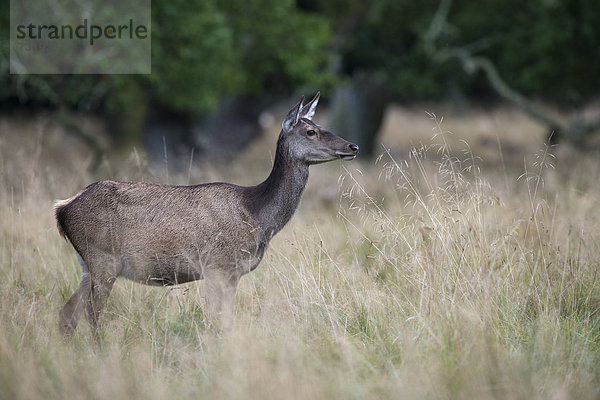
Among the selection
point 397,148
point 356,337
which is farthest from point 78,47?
point 397,148

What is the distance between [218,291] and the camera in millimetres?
5246

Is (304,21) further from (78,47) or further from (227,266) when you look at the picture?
(227,266)

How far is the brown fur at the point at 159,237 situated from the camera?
5.29 metres

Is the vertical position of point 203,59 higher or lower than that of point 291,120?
lower

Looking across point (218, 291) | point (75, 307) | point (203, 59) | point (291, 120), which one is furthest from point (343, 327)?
point (203, 59)

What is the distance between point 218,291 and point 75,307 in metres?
1.10

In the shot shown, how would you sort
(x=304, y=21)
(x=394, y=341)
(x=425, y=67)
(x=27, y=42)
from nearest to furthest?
(x=394, y=341)
(x=27, y=42)
(x=304, y=21)
(x=425, y=67)

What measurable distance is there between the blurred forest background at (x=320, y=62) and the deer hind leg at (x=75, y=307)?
5.72 meters

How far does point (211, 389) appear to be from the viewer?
3.95m

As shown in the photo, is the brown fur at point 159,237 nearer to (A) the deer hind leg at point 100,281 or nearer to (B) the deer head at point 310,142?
(A) the deer hind leg at point 100,281

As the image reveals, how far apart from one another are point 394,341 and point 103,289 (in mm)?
2259

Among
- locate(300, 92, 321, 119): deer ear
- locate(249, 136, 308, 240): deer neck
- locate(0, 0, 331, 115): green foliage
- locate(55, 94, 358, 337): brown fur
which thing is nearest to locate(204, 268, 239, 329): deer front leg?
locate(55, 94, 358, 337): brown fur

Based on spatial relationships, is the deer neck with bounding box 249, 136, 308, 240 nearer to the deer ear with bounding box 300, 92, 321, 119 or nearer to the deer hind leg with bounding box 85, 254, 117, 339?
the deer ear with bounding box 300, 92, 321, 119

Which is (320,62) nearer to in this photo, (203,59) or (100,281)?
(203,59)
